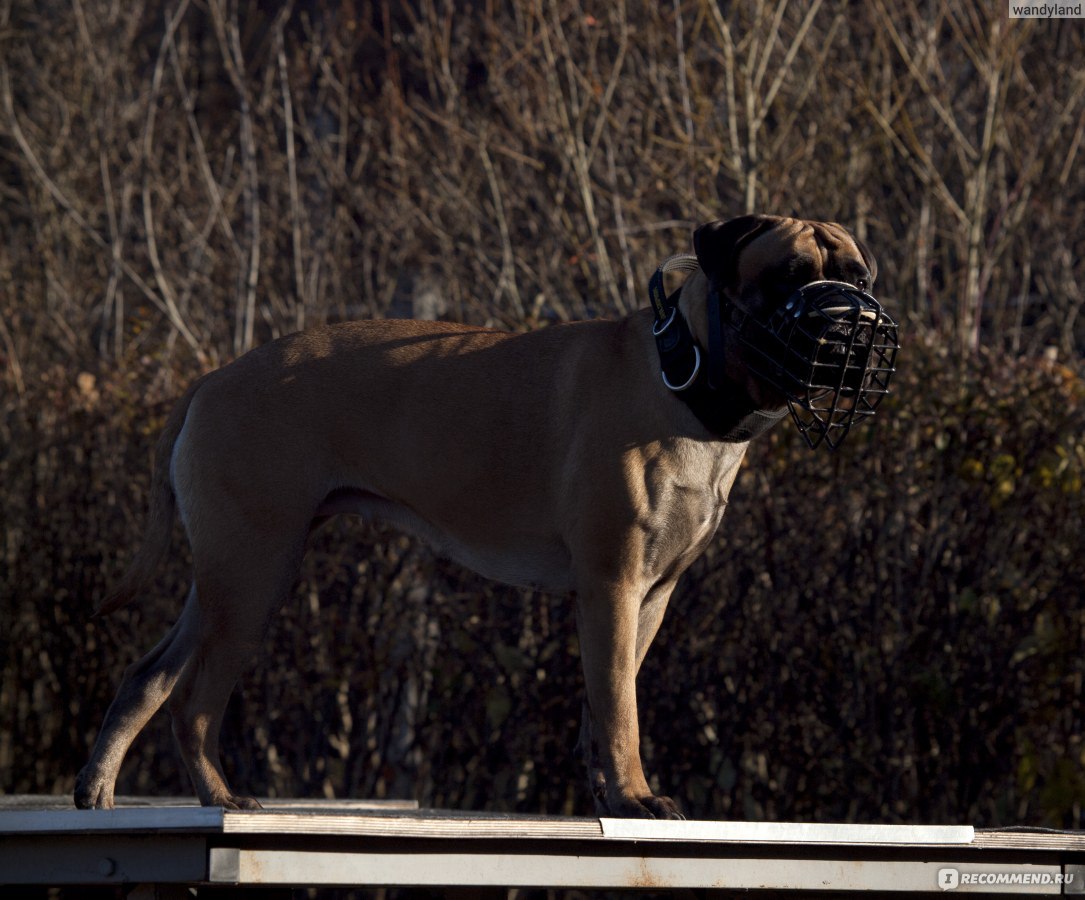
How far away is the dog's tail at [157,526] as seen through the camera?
438 centimetres

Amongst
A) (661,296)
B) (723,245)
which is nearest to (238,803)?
(661,296)

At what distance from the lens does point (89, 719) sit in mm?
6414

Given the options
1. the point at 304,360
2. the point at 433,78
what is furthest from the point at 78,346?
the point at 304,360

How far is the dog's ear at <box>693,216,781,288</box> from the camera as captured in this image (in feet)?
12.4

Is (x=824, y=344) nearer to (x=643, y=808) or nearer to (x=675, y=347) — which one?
(x=675, y=347)

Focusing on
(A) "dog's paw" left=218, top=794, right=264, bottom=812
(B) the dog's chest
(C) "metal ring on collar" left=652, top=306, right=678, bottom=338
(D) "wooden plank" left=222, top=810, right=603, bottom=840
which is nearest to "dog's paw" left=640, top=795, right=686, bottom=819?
(D) "wooden plank" left=222, top=810, right=603, bottom=840

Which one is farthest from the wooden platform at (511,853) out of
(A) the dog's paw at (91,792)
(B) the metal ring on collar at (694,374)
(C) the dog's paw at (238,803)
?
(B) the metal ring on collar at (694,374)

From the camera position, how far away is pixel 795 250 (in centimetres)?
374

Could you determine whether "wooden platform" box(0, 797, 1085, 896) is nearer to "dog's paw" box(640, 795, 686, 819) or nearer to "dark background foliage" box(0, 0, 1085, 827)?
"dog's paw" box(640, 795, 686, 819)

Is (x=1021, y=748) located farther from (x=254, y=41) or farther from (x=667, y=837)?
(x=254, y=41)

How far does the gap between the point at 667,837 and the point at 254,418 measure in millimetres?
1681

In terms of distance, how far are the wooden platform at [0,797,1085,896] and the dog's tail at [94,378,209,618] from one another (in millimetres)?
1016

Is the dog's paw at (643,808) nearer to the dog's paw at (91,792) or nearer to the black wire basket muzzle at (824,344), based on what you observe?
the black wire basket muzzle at (824,344)

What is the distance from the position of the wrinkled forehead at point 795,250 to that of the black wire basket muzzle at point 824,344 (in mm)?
115
